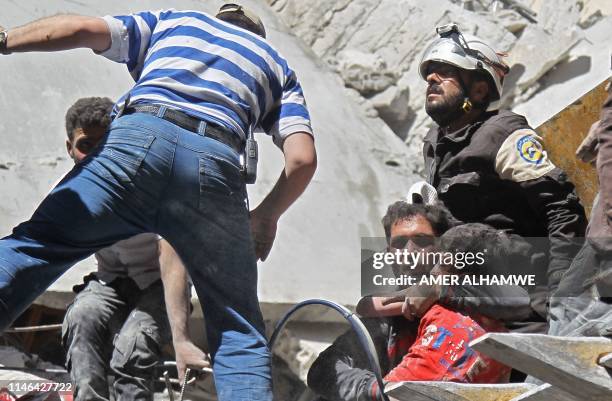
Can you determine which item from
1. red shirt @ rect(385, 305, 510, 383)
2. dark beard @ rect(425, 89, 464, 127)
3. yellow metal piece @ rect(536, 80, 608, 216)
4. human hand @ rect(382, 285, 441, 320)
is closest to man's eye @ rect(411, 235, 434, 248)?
human hand @ rect(382, 285, 441, 320)

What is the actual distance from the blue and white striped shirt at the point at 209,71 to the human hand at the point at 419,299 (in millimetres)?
614

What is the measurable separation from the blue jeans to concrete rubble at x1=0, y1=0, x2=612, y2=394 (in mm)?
2464

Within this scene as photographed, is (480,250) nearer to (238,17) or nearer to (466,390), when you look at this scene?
(466,390)

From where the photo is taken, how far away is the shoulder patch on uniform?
412 centimetres

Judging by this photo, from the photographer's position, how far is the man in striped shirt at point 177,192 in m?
3.31

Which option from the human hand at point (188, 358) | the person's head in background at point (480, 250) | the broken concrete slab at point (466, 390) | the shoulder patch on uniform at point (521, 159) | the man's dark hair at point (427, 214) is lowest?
the broken concrete slab at point (466, 390)

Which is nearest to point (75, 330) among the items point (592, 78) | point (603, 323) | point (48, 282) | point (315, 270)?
point (48, 282)

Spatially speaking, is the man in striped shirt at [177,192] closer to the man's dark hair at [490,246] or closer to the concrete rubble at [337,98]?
the man's dark hair at [490,246]

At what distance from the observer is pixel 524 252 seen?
13.3 ft

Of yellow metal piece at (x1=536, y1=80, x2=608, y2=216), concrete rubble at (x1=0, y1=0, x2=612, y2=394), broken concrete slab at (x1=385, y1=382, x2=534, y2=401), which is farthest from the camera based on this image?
concrete rubble at (x1=0, y1=0, x2=612, y2=394)

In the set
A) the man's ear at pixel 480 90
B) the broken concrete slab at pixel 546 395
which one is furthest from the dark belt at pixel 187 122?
the man's ear at pixel 480 90

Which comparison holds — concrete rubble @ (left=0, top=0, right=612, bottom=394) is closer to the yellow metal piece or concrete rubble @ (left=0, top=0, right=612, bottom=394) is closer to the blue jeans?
the yellow metal piece

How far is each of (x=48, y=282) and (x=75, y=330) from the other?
84cm

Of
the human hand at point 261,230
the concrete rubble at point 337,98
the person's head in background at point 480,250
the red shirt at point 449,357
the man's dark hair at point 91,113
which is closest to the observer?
the red shirt at point 449,357
